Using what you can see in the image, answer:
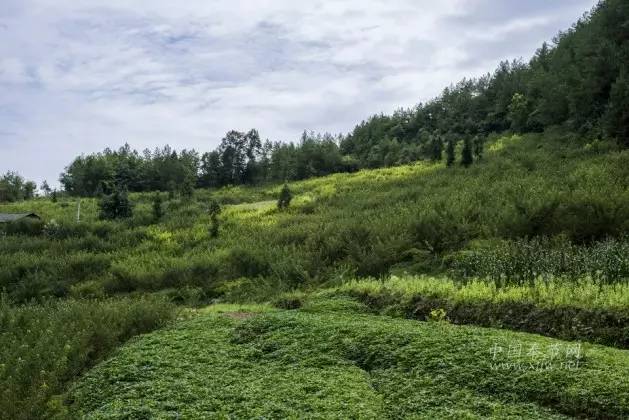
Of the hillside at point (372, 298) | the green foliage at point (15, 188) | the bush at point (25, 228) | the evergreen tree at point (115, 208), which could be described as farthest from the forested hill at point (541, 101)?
the green foliage at point (15, 188)

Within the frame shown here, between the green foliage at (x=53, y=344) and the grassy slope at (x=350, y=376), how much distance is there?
1.45ft

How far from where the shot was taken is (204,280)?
19.9 m

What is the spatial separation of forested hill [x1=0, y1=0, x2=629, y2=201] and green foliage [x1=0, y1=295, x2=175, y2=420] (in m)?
25.2

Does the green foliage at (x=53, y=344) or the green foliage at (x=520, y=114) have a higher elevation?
the green foliage at (x=520, y=114)

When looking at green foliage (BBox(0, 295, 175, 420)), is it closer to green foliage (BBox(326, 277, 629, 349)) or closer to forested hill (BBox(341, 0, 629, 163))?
green foliage (BBox(326, 277, 629, 349))

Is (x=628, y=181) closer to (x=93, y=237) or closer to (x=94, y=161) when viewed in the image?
(x=93, y=237)

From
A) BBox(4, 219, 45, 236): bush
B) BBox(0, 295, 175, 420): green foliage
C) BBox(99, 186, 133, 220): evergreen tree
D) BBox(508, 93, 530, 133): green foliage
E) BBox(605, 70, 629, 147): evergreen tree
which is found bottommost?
BBox(0, 295, 175, 420): green foliage

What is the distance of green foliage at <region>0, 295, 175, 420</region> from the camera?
6.77 metres

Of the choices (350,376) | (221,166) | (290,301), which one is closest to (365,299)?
(290,301)

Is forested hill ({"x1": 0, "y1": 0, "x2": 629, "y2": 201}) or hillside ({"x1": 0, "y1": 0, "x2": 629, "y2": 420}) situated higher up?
forested hill ({"x1": 0, "y1": 0, "x2": 629, "y2": 201})

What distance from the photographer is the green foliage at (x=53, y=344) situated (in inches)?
267

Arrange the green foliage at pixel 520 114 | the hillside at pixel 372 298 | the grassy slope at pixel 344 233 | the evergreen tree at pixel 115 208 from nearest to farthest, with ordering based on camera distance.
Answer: the hillside at pixel 372 298
the grassy slope at pixel 344 233
the evergreen tree at pixel 115 208
the green foliage at pixel 520 114
